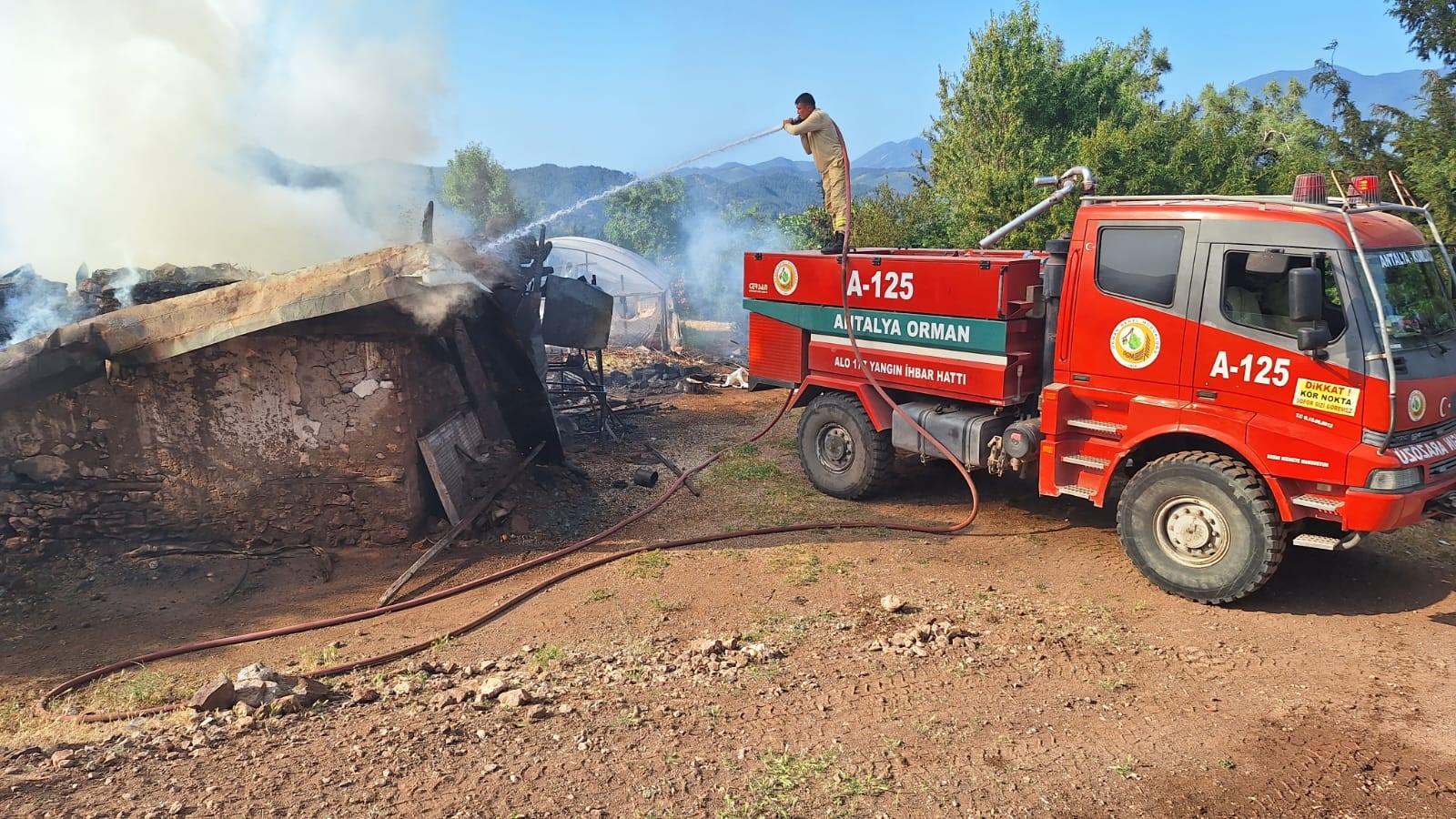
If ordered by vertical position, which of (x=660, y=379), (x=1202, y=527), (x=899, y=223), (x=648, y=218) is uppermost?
(x=648, y=218)

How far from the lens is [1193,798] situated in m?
3.88

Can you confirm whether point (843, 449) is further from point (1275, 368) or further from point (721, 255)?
point (721, 255)

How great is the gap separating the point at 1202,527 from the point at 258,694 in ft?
20.7

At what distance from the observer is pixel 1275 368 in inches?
229

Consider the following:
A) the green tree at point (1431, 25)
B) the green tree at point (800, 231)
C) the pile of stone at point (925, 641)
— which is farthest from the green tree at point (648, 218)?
the pile of stone at point (925, 641)

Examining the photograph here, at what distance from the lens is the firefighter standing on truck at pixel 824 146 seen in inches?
357

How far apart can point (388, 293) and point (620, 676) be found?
12.4ft

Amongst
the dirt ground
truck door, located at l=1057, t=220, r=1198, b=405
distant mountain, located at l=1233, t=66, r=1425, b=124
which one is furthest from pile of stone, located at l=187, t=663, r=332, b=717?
distant mountain, located at l=1233, t=66, r=1425, b=124

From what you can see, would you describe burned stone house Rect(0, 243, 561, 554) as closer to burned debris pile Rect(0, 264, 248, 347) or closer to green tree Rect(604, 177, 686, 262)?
burned debris pile Rect(0, 264, 248, 347)

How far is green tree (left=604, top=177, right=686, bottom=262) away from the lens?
4406cm

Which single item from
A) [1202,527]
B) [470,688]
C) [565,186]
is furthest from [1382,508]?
[565,186]

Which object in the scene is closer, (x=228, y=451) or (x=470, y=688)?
(x=470, y=688)

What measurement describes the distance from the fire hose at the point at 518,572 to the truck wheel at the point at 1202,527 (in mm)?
1705

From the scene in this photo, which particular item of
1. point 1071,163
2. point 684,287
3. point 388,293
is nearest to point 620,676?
point 388,293
